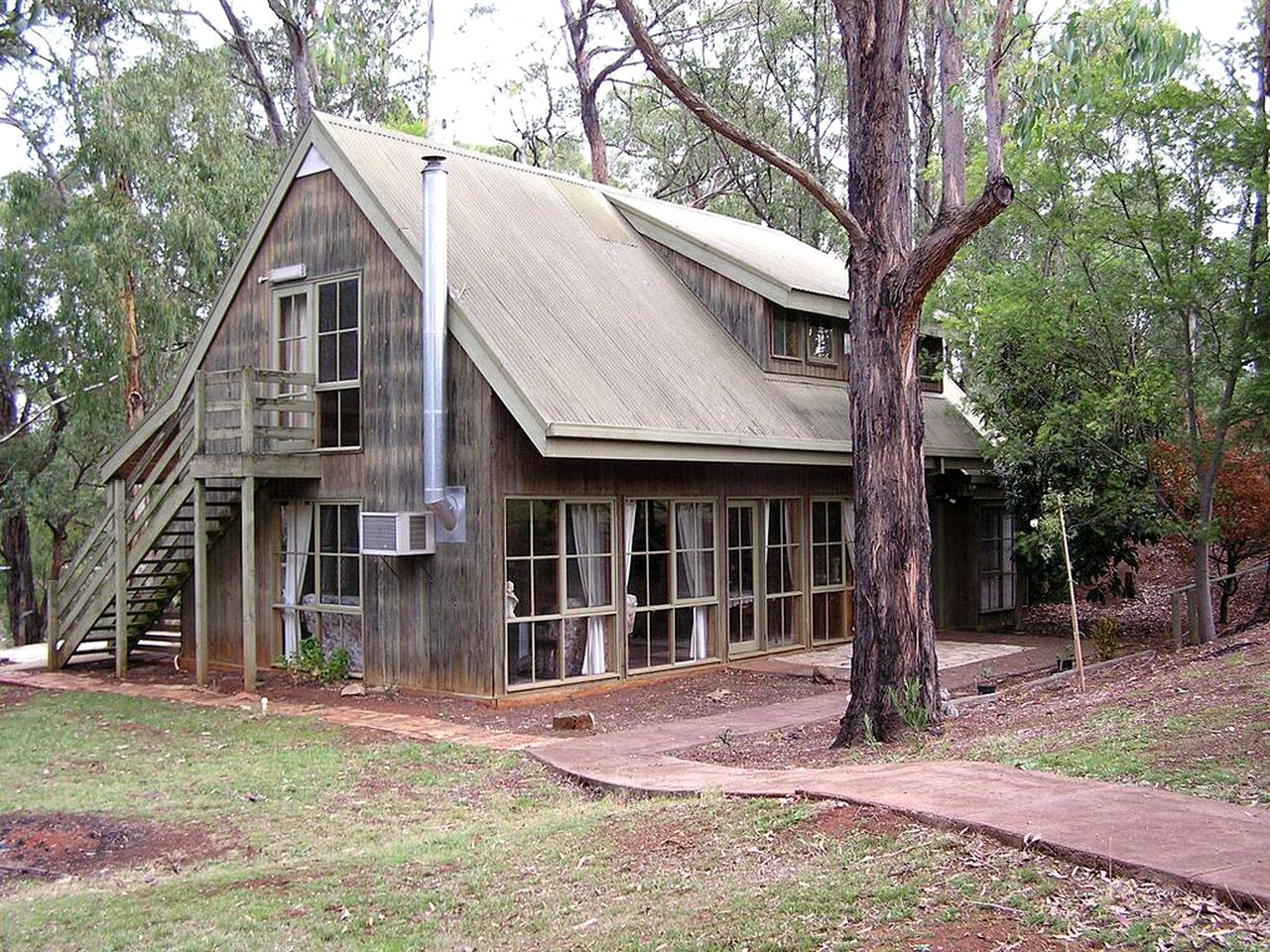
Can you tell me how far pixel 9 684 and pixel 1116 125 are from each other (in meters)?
14.9

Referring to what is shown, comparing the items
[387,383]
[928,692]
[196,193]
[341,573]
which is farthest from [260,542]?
[196,193]

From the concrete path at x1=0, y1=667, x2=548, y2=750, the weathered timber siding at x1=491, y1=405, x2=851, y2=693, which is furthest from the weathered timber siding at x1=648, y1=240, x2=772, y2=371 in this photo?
the concrete path at x1=0, y1=667, x2=548, y2=750

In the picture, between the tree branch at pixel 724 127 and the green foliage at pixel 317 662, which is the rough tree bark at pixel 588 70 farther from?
the tree branch at pixel 724 127

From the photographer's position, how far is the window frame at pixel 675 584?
13914mm

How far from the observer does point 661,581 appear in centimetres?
1435

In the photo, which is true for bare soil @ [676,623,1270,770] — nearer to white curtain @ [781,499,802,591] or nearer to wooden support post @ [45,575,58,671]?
white curtain @ [781,499,802,591]

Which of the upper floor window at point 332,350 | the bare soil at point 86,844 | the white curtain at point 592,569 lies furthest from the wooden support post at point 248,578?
the bare soil at point 86,844

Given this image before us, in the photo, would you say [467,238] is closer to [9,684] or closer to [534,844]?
[9,684]

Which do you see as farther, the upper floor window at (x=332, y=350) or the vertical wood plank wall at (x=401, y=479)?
the upper floor window at (x=332, y=350)

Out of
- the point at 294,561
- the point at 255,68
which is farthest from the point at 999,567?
the point at 255,68

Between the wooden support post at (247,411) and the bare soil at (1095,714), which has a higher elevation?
the wooden support post at (247,411)

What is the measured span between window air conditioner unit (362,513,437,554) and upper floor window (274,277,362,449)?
4.70ft

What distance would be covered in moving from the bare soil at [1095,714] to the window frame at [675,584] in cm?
307

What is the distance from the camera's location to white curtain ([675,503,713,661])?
14633mm
